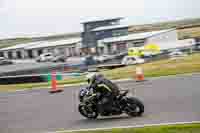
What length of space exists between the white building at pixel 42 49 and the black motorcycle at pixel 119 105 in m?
24.4

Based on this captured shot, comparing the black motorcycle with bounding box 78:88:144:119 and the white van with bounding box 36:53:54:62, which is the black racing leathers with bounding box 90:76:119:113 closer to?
the black motorcycle with bounding box 78:88:144:119

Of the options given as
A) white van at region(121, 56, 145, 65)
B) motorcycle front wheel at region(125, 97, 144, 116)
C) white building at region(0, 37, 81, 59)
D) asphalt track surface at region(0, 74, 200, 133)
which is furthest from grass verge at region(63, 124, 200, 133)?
white building at region(0, 37, 81, 59)

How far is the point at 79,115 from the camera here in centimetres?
971

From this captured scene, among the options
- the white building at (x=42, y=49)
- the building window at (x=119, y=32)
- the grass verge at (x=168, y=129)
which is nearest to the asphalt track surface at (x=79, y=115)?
the grass verge at (x=168, y=129)

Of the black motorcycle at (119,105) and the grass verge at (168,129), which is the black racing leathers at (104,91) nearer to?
the black motorcycle at (119,105)

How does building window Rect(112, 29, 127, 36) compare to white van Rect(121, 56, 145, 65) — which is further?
building window Rect(112, 29, 127, 36)

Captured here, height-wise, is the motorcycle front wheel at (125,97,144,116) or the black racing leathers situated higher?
the black racing leathers

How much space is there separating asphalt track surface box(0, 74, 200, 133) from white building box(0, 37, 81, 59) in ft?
62.6

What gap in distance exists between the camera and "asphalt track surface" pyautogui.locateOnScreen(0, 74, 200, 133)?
8461 millimetres

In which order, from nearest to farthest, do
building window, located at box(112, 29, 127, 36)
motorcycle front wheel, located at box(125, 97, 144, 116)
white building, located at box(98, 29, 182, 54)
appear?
motorcycle front wheel, located at box(125, 97, 144, 116) → white building, located at box(98, 29, 182, 54) → building window, located at box(112, 29, 127, 36)

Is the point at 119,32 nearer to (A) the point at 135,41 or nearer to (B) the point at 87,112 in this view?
(A) the point at 135,41

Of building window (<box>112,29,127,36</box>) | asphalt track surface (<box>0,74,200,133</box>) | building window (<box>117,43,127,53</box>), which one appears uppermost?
building window (<box>112,29,127,36</box>)

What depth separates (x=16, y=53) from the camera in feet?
111

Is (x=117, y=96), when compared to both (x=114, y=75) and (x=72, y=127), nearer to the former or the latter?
(x=72, y=127)
